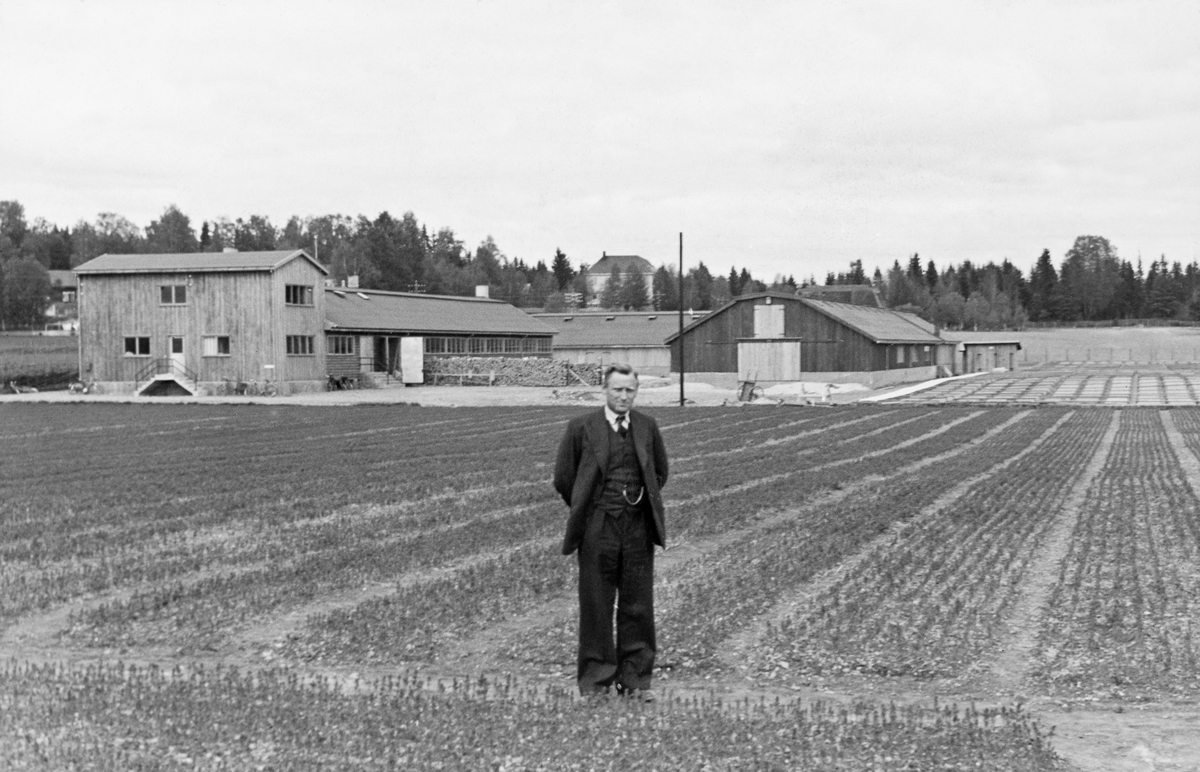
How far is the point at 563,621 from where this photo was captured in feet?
38.0

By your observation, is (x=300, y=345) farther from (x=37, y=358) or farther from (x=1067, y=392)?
(x=1067, y=392)

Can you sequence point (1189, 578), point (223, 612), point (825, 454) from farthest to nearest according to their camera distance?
point (825, 454), point (1189, 578), point (223, 612)

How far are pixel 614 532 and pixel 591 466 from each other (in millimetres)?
530

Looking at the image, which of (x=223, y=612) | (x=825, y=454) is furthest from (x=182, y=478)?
(x=825, y=454)

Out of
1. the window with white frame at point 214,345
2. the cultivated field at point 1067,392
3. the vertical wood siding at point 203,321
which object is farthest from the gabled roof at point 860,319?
the window with white frame at point 214,345

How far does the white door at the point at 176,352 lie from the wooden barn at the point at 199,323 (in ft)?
0.16

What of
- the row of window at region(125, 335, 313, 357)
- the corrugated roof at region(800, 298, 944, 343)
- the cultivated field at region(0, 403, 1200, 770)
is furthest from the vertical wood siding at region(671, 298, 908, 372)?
the cultivated field at region(0, 403, 1200, 770)

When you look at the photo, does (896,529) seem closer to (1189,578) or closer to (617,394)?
(1189,578)

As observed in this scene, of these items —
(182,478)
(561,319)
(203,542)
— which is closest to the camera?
(203,542)

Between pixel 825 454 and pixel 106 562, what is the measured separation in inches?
706

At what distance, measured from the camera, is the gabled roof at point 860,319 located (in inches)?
2761

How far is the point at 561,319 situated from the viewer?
106 metres

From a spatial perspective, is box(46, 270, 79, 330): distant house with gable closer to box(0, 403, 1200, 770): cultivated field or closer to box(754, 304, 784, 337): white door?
box(754, 304, 784, 337): white door

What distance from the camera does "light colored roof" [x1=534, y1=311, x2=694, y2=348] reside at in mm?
99062
